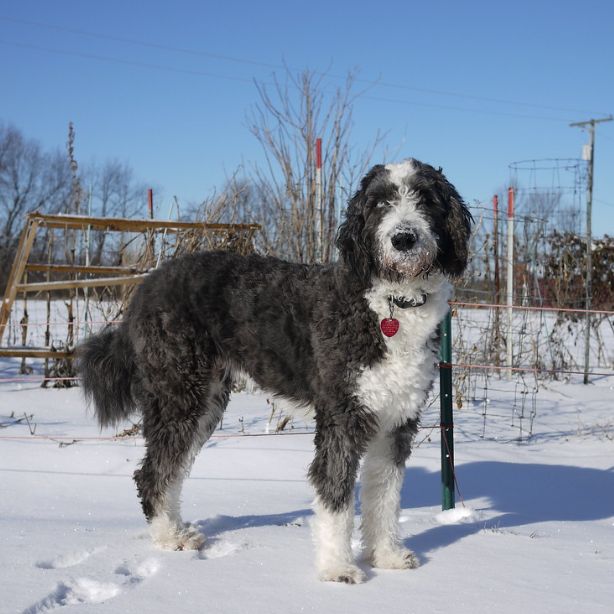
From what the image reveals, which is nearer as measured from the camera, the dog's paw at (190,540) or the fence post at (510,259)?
the dog's paw at (190,540)

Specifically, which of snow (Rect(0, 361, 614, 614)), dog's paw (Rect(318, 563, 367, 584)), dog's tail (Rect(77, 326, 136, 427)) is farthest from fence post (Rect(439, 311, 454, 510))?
dog's tail (Rect(77, 326, 136, 427))

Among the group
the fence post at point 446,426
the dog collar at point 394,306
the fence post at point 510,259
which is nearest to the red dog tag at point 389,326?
the dog collar at point 394,306

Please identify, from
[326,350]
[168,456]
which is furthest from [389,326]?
[168,456]

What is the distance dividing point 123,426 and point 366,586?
392cm

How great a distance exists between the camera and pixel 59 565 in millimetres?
3189

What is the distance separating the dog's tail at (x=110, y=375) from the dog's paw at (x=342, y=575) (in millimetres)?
1510

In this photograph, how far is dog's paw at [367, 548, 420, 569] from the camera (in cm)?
332

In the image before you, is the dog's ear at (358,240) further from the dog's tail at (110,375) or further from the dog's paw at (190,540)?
the dog's paw at (190,540)

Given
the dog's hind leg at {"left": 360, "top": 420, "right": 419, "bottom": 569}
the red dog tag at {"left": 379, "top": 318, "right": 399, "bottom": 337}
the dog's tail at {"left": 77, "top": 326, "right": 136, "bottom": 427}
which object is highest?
the red dog tag at {"left": 379, "top": 318, "right": 399, "bottom": 337}

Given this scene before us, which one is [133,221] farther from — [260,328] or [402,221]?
[402,221]

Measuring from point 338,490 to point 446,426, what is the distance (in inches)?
60.2

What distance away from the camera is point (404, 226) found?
9.87 ft

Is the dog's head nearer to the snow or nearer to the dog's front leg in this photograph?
the dog's front leg

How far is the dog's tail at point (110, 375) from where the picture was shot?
396 cm
